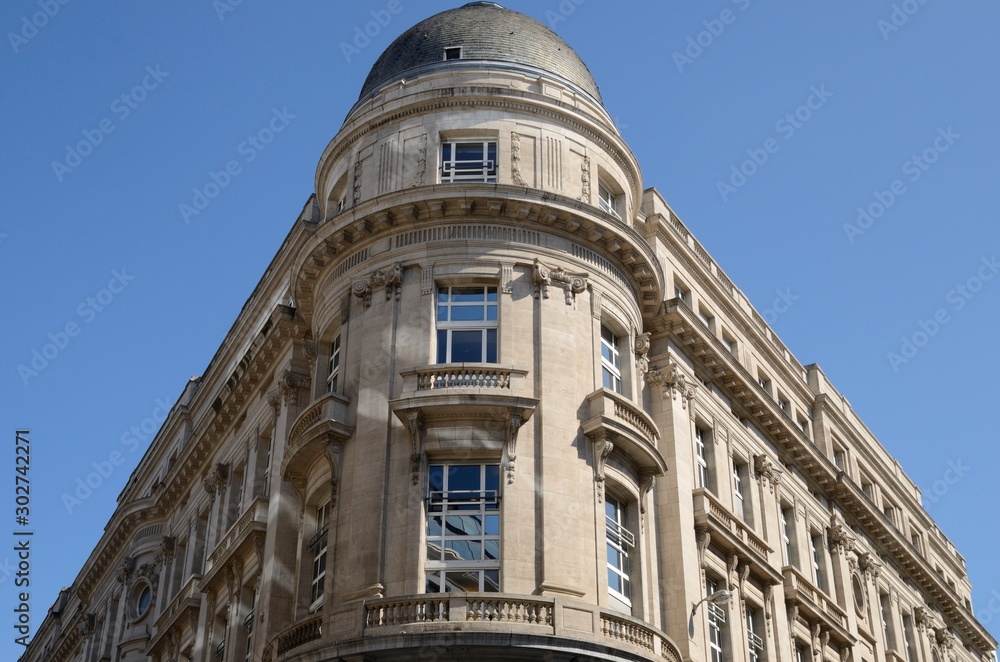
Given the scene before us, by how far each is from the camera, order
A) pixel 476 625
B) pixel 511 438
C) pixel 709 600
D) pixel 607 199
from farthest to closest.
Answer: pixel 607 199, pixel 709 600, pixel 511 438, pixel 476 625

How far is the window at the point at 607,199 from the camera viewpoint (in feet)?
127

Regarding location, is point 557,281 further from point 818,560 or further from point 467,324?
point 818,560

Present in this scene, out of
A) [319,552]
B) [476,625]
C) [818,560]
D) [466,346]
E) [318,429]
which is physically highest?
[466,346]

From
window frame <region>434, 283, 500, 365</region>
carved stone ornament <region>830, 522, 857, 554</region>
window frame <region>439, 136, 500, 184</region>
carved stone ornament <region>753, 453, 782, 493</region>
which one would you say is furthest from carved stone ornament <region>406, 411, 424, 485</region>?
carved stone ornament <region>830, 522, 857, 554</region>

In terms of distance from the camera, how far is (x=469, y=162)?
121ft

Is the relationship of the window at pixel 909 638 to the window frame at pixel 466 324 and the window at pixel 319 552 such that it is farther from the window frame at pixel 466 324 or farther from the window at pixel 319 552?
the window at pixel 319 552

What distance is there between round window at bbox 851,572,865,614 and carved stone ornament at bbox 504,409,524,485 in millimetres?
22905

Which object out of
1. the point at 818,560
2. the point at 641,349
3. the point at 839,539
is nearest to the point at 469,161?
the point at 641,349

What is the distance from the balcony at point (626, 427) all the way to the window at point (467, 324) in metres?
3.07

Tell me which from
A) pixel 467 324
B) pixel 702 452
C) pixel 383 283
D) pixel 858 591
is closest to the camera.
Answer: pixel 467 324

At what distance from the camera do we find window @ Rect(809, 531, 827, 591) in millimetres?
45438

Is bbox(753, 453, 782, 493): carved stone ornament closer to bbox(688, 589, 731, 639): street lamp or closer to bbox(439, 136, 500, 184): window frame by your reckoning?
bbox(688, 589, 731, 639): street lamp

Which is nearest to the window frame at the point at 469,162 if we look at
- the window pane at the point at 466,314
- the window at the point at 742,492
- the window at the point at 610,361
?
the window pane at the point at 466,314

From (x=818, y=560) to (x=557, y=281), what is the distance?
742 inches
